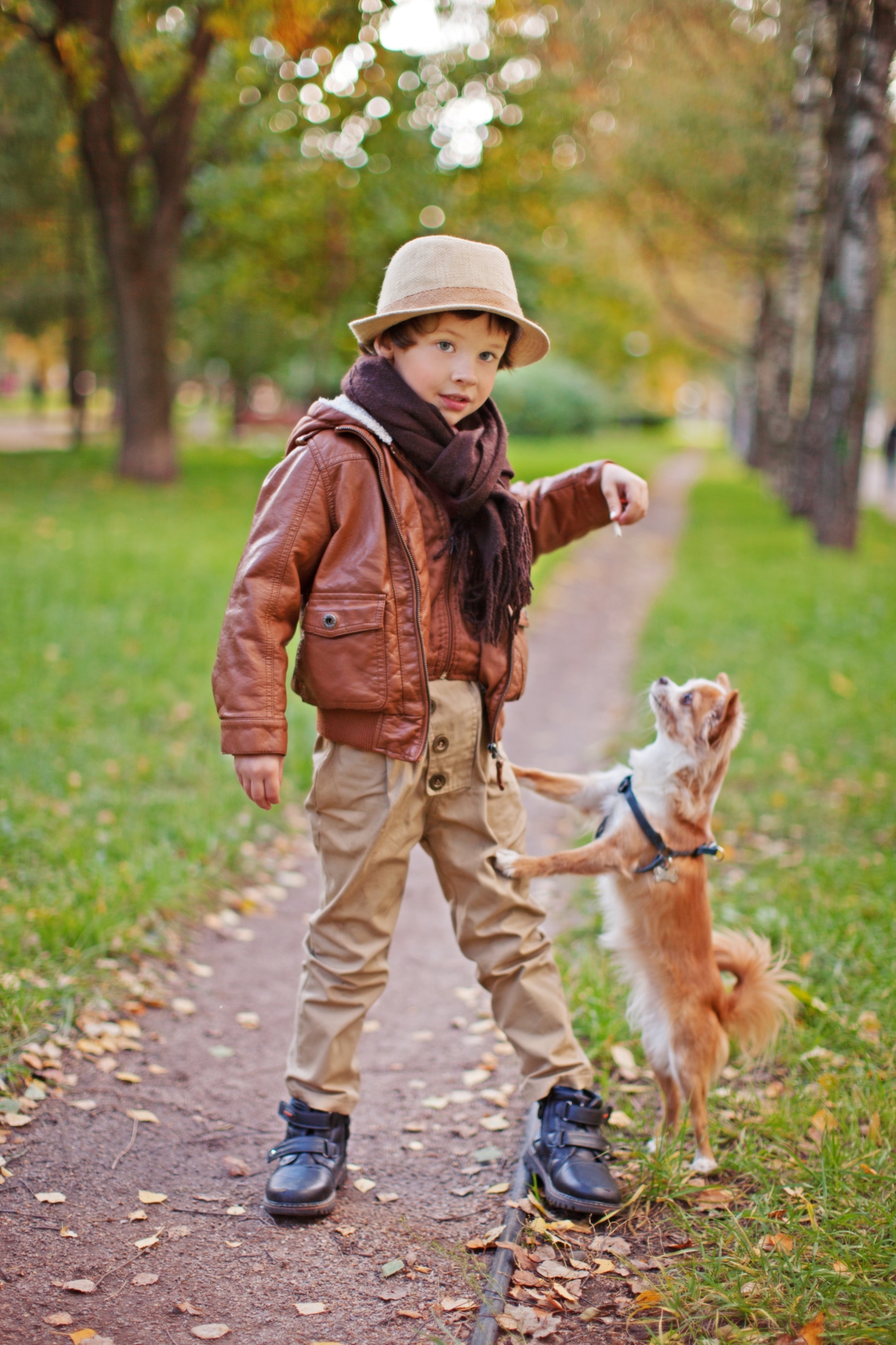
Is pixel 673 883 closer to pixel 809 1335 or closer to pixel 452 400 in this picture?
pixel 809 1335

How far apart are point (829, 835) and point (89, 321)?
83.8 ft

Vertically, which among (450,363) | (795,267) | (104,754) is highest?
(795,267)

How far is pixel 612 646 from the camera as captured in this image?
388 inches

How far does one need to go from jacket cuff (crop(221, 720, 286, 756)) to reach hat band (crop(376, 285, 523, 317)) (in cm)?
100

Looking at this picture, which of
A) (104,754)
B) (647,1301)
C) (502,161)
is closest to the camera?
(647,1301)

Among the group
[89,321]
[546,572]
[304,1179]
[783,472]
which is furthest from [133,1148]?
[89,321]

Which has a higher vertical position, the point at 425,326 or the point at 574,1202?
the point at 425,326

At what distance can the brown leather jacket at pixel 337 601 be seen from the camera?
2.53 metres

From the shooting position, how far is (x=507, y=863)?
9.11ft

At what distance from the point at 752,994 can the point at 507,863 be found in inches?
34.2

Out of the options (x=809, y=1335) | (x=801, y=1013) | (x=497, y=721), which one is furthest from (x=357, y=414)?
(x=801, y=1013)

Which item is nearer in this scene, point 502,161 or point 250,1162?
point 250,1162

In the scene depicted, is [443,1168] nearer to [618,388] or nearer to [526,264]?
[526,264]

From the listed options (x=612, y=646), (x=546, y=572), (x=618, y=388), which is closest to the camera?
(x=612, y=646)
